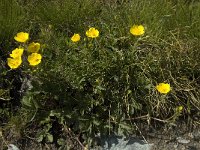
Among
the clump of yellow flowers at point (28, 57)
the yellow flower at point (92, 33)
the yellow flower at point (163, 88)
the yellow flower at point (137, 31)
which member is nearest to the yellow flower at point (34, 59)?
the clump of yellow flowers at point (28, 57)

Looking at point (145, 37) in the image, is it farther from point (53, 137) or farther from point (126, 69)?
point (53, 137)

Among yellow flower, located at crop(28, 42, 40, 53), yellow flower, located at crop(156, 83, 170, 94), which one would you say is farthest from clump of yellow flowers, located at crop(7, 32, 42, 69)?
yellow flower, located at crop(156, 83, 170, 94)

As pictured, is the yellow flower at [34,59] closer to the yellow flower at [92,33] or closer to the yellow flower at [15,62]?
the yellow flower at [15,62]

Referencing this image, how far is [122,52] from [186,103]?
622 mm

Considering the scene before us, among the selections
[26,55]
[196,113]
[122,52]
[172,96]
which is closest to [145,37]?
[122,52]

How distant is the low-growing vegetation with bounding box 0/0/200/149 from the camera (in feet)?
8.79

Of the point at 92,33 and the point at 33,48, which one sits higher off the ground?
the point at 92,33

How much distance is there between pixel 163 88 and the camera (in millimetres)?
2680

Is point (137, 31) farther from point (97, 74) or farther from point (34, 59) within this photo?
point (34, 59)

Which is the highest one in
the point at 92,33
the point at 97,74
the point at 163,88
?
the point at 92,33

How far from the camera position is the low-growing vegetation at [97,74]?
8.79 ft

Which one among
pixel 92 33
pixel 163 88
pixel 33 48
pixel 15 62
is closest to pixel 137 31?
pixel 92 33

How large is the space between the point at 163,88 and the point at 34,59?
904 millimetres

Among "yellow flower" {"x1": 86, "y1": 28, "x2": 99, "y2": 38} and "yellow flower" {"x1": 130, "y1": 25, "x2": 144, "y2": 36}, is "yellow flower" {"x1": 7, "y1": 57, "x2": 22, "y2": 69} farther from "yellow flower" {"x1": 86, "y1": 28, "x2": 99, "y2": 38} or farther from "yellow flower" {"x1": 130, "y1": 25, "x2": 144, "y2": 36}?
"yellow flower" {"x1": 130, "y1": 25, "x2": 144, "y2": 36}
